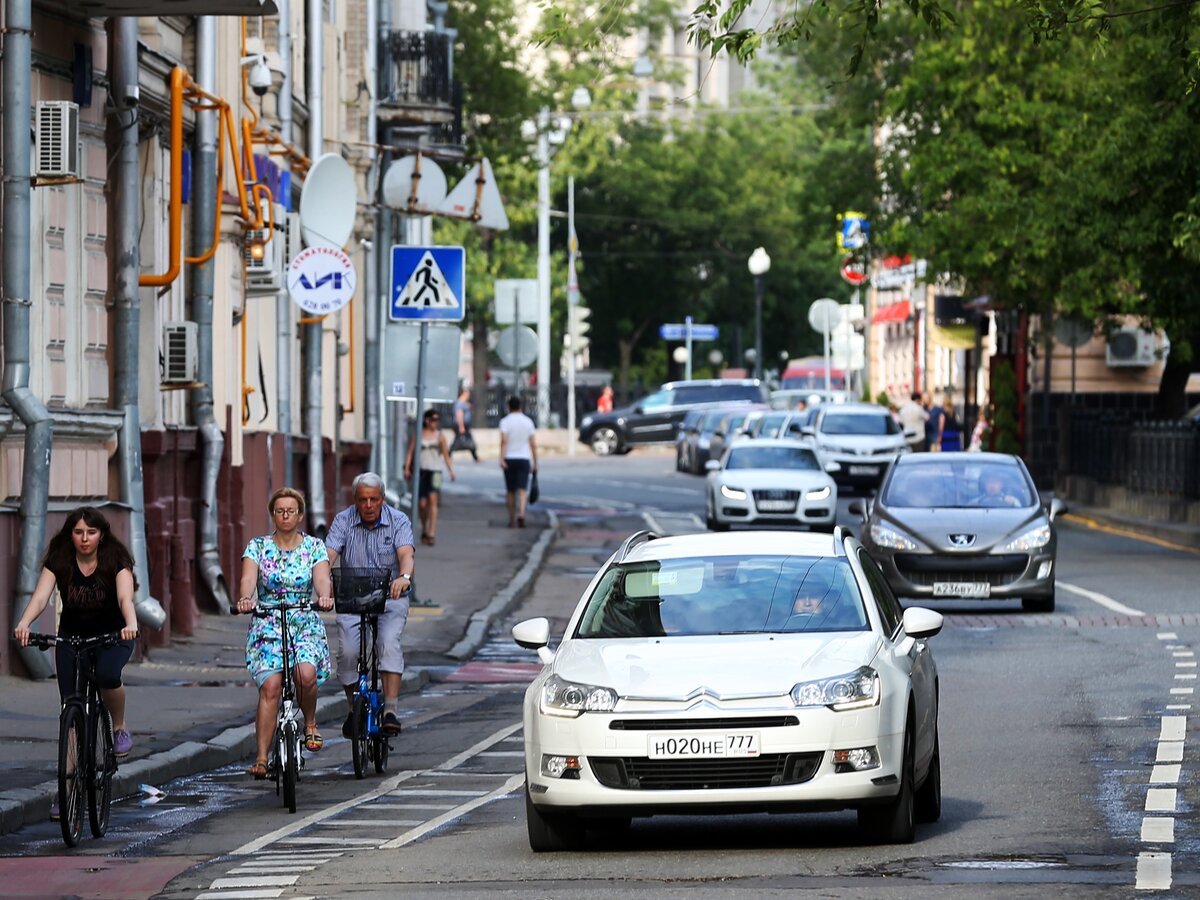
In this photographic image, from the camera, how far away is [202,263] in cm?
2302

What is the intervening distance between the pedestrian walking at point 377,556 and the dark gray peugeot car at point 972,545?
9.85 m

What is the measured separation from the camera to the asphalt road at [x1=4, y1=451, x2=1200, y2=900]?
10.1 meters

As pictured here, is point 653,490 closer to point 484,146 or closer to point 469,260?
point 484,146

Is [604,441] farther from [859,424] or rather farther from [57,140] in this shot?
[57,140]

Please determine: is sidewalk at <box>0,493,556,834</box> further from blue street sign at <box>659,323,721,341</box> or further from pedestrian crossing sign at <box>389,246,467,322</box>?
blue street sign at <box>659,323,721,341</box>

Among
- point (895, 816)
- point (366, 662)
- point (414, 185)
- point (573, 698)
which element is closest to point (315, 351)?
point (414, 185)

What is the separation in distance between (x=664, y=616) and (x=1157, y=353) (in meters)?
35.7

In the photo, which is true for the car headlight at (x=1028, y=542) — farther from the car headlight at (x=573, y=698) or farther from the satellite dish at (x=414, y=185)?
the car headlight at (x=573, y=698)

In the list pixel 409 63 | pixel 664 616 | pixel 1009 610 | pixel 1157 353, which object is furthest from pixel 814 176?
pixel 664 616

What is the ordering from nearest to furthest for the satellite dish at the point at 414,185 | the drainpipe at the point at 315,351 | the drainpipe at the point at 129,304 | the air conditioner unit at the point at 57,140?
the air conditioner unit at the point at 57,140
the drainpipe at the point at 129,304
the drainpipe at the point at 315,351
the satellite dish at the point at 414,185

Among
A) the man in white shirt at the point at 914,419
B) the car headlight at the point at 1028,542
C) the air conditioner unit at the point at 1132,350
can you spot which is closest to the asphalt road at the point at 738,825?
the car headlight at the point at 1028,542

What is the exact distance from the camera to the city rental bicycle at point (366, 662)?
14562 millimetres

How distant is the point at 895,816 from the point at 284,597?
13.4ft

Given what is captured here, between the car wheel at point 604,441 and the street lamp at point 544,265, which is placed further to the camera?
the car wheel at point 604,441
